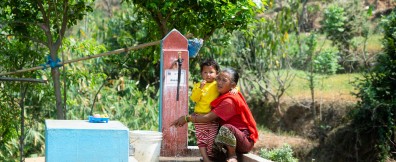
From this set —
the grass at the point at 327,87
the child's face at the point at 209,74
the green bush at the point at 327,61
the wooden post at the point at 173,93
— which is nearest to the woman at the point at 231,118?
the child's face at the point at 209,74

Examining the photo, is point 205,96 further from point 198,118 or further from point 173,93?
point 173,93

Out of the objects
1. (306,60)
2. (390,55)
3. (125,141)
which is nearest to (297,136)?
(306,60)

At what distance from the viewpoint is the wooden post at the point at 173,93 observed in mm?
7340

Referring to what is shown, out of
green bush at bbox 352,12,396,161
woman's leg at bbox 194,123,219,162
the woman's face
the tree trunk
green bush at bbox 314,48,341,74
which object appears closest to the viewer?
the woman's face

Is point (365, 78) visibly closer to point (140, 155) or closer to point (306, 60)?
point (306, 60)

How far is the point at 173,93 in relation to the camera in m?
7.37

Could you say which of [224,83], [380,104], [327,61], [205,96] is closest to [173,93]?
[205,96]

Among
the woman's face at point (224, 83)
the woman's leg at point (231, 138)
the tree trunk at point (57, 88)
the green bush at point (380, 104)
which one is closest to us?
the woman's leg at point (231, 138)

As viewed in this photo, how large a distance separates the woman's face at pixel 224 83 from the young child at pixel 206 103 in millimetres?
76

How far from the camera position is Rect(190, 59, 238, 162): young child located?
6.86 metres

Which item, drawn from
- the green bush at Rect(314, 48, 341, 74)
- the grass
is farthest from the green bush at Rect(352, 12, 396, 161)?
the green bush at Rect(314, 48, 341, 74)

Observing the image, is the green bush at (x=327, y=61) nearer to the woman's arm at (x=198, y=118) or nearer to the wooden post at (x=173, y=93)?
the wooden post at (x=173, y=93)

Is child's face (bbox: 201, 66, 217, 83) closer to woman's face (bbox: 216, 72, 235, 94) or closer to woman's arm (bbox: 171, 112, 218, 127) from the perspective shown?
woman's face (bbox: 216, 72, 235, 94)

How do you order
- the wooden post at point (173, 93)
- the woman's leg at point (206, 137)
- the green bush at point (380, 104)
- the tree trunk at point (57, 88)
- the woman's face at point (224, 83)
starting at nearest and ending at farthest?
the woman's face at point (224, 83), the woman's leg at point (206, 137), the wooden post at point (173, 93), the tree trunk at point (57, 88), the green bush at point (380, 104)
